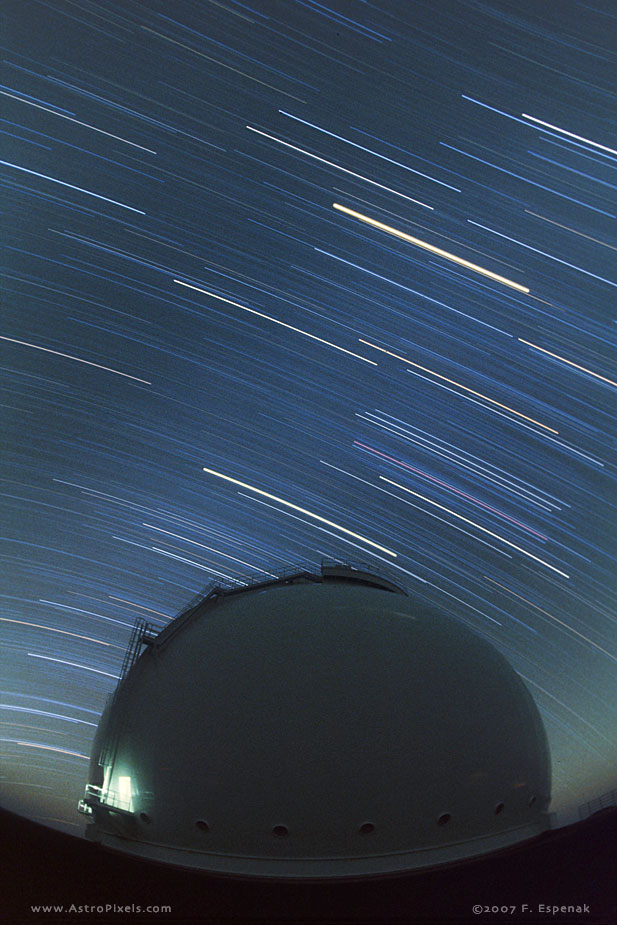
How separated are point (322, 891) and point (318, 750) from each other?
1765 millimetres

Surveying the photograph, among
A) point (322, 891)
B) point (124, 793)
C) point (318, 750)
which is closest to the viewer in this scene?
point (322, 891)

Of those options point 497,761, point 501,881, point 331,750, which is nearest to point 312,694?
point 331,750

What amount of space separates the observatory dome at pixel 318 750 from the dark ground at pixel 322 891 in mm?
248

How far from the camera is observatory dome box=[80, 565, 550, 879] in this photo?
812cm

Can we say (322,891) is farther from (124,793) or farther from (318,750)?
(124,793)

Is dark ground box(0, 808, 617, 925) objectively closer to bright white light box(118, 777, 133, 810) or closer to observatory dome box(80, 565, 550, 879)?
observatory dome box(80, 565, 550, 879)

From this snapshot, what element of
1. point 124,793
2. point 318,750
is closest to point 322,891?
point 318,750

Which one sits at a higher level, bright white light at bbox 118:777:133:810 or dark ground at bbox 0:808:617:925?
bright white light at bbox 118:777:133:810

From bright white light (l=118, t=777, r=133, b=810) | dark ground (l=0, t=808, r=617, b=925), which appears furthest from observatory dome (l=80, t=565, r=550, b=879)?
dark ground (l=0, t=808, r=617, b=925)

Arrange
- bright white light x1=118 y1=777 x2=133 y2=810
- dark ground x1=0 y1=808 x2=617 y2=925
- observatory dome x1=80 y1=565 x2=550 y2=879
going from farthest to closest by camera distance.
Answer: bright white light x1=118 y1=777 x2=133 y2=810 < observatory dome x1=80 y1=565 x2=550 y2=879 < dark ground x1=0 y1=808 x2=617 y2=925

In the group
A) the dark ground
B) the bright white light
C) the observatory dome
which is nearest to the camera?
the dark ground

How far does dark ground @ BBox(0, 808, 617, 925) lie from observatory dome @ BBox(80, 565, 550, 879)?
0.25 meters

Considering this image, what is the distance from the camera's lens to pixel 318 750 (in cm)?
841

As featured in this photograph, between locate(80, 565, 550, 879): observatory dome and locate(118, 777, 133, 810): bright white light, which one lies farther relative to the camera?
locate(118, 777, 133, 810): bright white light
